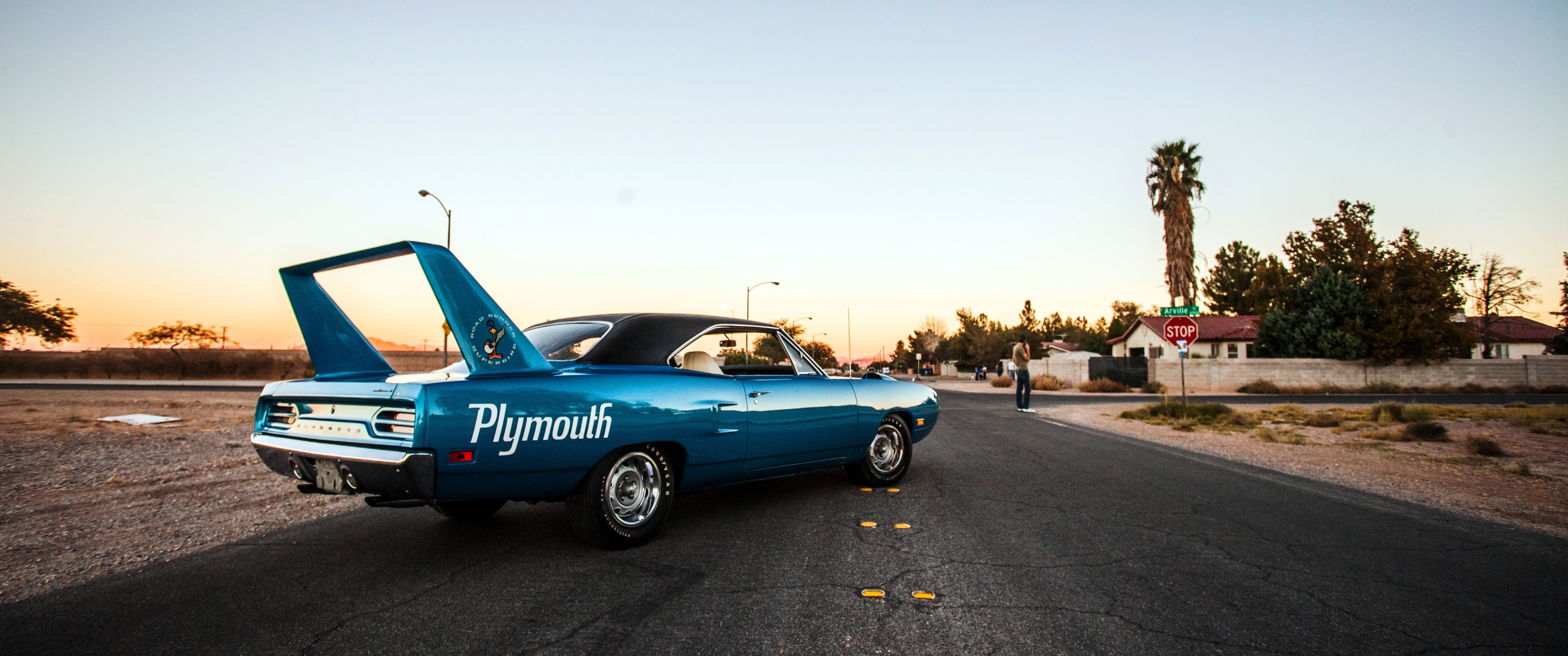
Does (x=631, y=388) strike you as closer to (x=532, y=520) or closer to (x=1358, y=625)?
(x=532, y=520)

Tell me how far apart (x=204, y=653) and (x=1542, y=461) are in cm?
1207

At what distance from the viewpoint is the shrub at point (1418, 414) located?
13336 millimetres

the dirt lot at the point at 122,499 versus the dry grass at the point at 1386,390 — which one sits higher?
the dirt lot at the point at 122,499

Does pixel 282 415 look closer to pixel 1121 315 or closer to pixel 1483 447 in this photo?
pixel 1483 447

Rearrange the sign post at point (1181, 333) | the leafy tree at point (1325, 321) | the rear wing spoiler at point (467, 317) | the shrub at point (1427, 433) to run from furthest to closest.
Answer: the leafy tree at point (1325, 321)
the sign post at point (1181, 333)
the shrub at point (1427, 433)
the rear wing spoiler at point (467, 317)

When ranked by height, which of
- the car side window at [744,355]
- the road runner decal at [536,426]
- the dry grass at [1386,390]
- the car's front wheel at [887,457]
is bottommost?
the dry grass at [1386,390]

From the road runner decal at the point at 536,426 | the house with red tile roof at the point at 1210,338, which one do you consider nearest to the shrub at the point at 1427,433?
the road runner decal at the point at 536,426

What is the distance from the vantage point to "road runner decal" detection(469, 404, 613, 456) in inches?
134

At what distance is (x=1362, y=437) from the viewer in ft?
36.3

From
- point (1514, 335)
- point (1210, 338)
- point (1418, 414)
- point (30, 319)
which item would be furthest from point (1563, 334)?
point (30, 319)

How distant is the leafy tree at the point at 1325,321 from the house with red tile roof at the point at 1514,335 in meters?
22.0

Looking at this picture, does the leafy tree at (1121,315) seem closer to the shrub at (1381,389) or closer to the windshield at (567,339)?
the shrub at (1381,389)

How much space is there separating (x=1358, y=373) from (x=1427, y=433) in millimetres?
25834

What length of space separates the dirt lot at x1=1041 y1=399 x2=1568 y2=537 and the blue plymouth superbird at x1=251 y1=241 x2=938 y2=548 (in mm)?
5283
